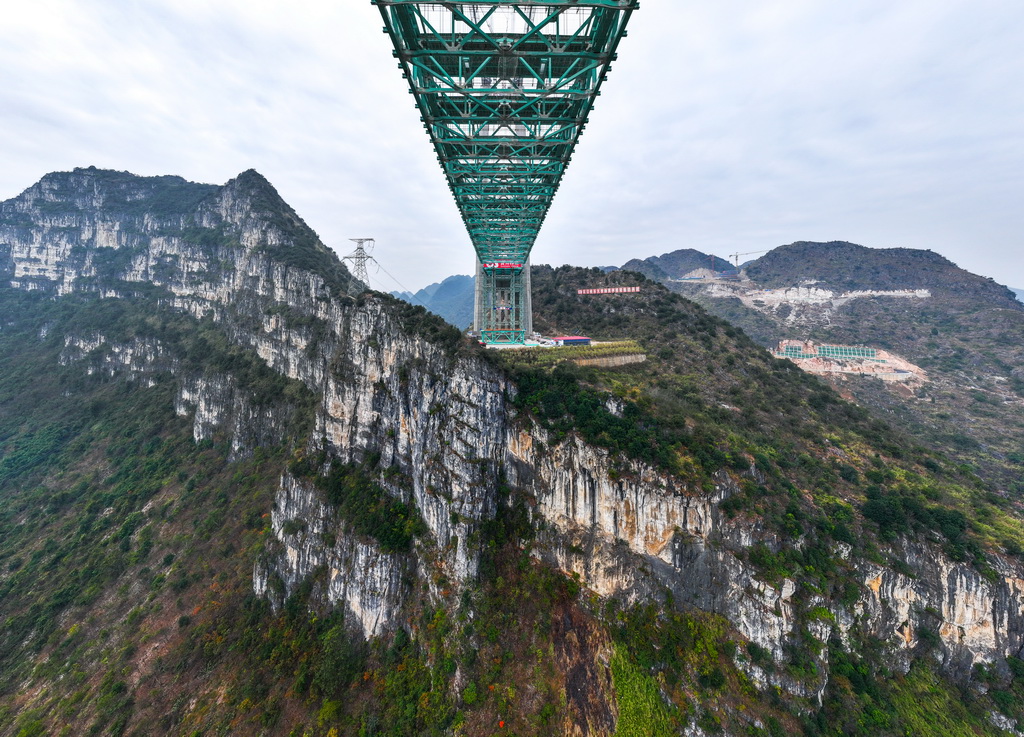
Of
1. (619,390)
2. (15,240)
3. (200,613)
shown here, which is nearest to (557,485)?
(619,390)

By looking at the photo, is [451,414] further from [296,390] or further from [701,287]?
[701,287]

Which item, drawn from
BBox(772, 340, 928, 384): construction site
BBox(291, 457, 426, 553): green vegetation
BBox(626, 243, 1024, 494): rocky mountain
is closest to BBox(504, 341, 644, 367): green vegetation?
BBox(291, 457, 426, 553): green vegetation

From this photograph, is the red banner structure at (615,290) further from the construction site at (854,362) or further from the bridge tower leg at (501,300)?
the construction site at (854,362)

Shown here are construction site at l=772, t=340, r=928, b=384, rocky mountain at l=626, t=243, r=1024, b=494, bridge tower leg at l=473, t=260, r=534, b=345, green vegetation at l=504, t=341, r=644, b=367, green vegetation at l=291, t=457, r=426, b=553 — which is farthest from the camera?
construction site at l=772, t=340, r=928, b=384

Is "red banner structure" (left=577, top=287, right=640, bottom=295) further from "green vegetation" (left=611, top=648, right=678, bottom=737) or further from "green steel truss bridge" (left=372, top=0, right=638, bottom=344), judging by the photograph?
"green vegetation" (left=611, top=648, right=678, bottom=737)

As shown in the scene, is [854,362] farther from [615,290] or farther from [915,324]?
[615,290]

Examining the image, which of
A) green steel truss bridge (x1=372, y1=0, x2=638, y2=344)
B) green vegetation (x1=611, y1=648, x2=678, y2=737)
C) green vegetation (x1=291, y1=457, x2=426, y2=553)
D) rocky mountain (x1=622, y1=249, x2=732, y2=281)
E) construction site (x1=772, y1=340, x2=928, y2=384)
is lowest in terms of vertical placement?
green vegetation (x1=611, y1=648, x2=678, y2=737)
